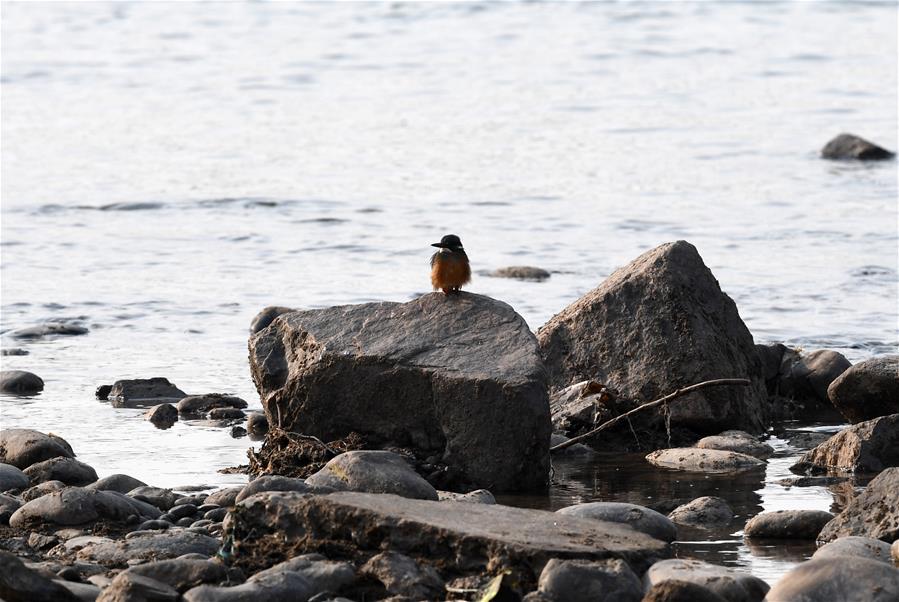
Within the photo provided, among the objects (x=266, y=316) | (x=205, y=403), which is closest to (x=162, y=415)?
(x=205, y=403)

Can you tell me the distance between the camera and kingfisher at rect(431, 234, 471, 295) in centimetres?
846

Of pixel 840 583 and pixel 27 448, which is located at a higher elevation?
pixel 840 583

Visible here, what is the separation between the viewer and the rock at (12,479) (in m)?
7.73

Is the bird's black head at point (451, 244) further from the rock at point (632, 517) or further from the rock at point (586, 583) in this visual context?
the rock at point (586, 583)

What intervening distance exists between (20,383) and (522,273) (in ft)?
17.8

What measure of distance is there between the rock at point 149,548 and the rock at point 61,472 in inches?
59.5

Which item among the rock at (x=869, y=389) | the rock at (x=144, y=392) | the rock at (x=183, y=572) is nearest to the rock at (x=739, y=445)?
the rock at (x=869, y=389)

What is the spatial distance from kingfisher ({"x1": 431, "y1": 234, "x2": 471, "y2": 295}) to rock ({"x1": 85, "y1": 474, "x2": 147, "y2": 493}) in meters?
2.02

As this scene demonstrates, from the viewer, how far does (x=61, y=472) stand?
8.02 metres

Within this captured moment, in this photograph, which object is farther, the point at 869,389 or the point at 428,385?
the point at 869,389

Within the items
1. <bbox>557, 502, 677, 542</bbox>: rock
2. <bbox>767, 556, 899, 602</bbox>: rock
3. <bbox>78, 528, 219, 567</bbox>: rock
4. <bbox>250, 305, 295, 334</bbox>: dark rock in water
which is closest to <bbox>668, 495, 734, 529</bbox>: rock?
<bbox>557, 502, 677, 542</bbox>: rock

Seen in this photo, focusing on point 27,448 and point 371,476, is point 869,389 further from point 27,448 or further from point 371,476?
point 27,448

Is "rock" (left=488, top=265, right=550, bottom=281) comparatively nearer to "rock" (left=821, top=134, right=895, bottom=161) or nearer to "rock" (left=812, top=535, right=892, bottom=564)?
"rock" (left=812, top=535, right=892, bottom=564)

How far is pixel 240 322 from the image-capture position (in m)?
12.8
